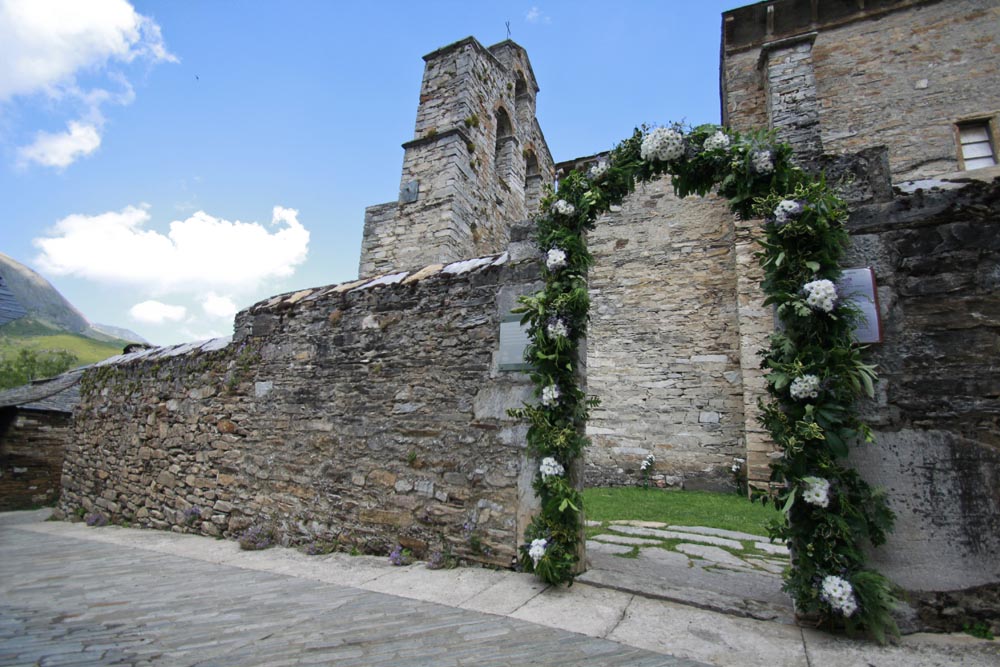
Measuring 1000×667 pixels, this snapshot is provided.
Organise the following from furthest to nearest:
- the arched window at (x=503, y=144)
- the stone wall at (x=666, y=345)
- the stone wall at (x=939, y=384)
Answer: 1. the arched window at (x=503, y=144)
2. the stone wall at (x=666, y=345)
3. the stone wall at (x=939, y=384)

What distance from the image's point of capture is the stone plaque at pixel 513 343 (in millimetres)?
3500

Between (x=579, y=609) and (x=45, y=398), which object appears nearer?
(x=579, y=609)

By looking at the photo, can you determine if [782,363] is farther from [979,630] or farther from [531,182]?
[531,182]

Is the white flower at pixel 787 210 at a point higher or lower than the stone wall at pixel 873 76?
lower

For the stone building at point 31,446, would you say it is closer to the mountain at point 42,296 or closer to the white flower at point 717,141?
the white flower at point 717,141

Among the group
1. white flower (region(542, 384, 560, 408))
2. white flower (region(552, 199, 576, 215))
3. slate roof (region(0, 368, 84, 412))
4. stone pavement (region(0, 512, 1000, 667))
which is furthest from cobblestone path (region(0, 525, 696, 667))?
slate roof (region(0, 368, 84, 412))

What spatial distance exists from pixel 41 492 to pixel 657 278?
14.7 metres

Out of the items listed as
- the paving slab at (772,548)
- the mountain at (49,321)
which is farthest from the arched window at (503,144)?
the mountain at (49,321)

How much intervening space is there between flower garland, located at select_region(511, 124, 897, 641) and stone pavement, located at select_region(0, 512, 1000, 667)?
0.84ft

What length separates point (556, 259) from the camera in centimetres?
337

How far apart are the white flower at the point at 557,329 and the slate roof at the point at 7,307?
216 inches

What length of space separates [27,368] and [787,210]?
4320 centimetres

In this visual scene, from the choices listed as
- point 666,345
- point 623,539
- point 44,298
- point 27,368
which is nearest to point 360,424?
point 623,539

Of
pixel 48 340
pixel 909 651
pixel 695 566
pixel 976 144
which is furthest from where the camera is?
pixel 48 340
